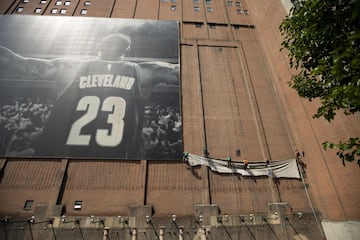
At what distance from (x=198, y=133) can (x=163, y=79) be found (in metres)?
6.38

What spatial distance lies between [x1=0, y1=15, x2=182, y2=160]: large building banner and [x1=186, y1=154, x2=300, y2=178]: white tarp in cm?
192

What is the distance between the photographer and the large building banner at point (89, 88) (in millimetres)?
18375

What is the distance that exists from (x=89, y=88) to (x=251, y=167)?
604 inches

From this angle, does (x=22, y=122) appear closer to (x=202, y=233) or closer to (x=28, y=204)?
(x=28, y=204)

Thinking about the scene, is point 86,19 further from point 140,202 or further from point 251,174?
point 251,174

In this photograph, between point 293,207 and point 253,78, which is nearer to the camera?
point 293,207

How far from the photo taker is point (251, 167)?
60.7 ft

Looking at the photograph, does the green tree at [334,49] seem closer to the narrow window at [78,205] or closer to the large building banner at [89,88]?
the large building banner at [89,88]

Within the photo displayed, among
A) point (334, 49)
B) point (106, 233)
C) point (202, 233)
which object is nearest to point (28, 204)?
point (106, 233)

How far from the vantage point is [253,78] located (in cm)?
2380

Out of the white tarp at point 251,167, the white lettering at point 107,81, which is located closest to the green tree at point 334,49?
the white tarp at point 251,167

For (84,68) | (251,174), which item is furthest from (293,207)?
(84,68)


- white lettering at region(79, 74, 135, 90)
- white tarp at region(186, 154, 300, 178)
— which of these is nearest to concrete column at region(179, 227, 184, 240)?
white tarp at region(186, 154, 300, 178)

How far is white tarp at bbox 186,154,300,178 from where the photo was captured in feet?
60.0
